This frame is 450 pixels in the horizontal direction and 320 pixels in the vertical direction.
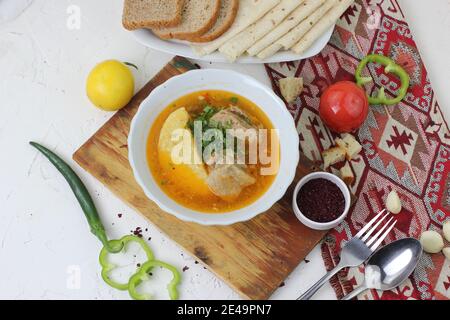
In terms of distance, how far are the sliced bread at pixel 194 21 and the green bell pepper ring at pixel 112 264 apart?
1.13 m

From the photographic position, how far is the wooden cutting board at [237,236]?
300cm

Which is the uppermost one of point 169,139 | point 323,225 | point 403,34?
point 403,34

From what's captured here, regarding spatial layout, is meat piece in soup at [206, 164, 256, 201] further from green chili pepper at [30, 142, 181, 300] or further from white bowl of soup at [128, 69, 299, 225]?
green chili pepper at [30, 142, 181, 300]

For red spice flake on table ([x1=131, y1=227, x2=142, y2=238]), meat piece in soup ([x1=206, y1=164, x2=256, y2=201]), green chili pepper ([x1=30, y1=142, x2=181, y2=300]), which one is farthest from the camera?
red spice flake on table ([x1=131, y1=227, x2=142, y2=238])

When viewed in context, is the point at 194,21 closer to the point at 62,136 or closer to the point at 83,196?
the point at 62,136

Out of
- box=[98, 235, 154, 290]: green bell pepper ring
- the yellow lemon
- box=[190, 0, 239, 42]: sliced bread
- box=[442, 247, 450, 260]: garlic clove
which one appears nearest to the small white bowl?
box=[442, 247, 450, 260]: garlic clove

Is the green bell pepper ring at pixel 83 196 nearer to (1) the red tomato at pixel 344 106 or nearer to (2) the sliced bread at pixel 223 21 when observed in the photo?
(2) the sliced bread at pixel 223 21

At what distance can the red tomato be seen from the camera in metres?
3.17

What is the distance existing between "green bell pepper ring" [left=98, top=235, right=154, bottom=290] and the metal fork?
0.82 meters

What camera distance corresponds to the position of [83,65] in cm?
352

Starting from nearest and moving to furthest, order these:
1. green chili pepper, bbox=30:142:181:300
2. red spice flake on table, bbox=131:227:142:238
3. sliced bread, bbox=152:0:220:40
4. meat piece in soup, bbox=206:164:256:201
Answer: meat piece in soup, bbox=206:164:256:201
green chili pepper, bbox=30:142:181:300
red spice flake on table, bbox=131:227:142:238
sliced bread, bbox=152:0:220:40

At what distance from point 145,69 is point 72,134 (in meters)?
0.57
